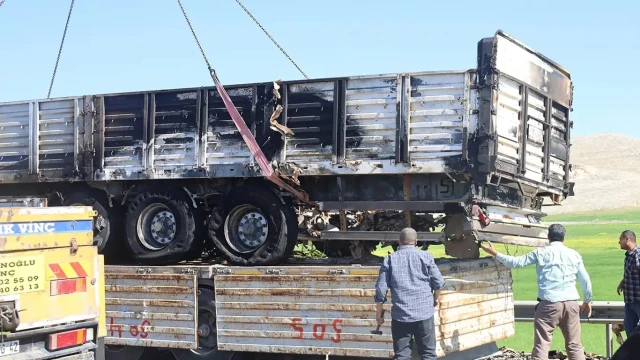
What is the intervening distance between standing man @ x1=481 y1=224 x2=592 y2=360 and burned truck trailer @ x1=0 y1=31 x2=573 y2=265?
1111 mm

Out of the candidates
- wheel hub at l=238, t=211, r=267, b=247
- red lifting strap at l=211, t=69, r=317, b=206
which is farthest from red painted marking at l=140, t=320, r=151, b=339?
red lifting strap at l=211, t=69, r=317, b=206

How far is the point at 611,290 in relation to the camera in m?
25.6

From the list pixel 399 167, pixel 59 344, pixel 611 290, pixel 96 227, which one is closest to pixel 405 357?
pixel 399 167

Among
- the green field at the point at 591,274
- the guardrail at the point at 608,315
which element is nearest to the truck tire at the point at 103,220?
the green field at the point at 591,274

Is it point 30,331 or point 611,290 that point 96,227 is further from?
point 611,290

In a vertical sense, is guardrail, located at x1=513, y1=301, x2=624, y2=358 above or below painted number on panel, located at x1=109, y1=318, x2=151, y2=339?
above

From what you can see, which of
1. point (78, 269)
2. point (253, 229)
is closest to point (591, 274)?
point (253, 229)

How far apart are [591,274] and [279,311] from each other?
80.4 ft

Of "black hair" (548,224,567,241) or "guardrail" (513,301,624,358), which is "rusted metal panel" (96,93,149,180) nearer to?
"black hair" (548,224,567,241)

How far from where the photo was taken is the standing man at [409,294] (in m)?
8.26

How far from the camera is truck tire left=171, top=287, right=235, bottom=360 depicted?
10328mm

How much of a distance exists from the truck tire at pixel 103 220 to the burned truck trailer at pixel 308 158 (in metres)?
0.02

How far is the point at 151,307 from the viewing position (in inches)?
415

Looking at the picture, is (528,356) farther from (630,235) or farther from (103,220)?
(103,220)
